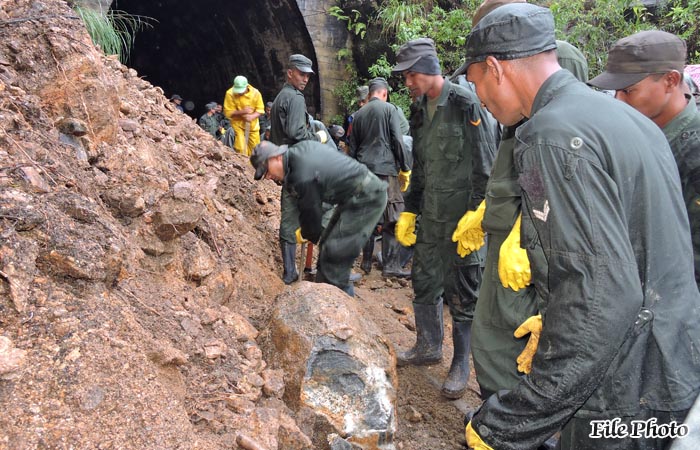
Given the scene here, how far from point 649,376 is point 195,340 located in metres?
1.92

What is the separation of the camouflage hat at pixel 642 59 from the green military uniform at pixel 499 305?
2.09 feet

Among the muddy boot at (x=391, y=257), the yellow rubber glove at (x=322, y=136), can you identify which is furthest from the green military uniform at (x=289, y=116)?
the muddy boot at (x=391, y=257)

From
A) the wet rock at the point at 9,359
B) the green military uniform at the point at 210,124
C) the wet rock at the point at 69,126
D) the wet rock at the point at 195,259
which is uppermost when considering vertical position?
the wet rock at the point at 69,126

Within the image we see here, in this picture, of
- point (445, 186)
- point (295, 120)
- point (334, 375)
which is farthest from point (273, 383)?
point (295, 120)

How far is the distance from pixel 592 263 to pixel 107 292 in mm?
1882

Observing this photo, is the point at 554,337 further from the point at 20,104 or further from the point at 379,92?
the point at 379,92

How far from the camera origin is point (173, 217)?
9.76 feet

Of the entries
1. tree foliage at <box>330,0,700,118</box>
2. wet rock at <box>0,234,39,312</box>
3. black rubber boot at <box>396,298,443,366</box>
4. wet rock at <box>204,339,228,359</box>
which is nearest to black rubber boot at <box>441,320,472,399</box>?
black rubber boot at <box>396,298,443,366</box>

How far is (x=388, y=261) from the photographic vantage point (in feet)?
19.3

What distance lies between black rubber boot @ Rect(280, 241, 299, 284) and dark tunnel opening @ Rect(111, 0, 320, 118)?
307 inches

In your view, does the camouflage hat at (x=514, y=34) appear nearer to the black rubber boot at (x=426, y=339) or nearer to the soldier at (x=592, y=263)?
the soldier at (x=592, y=263)

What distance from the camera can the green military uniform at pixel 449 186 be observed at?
322 cm

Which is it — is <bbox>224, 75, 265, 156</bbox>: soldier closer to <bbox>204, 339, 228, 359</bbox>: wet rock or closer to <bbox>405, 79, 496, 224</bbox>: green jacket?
<bbox>405, 79, 496, 224</bbox>: green jacket

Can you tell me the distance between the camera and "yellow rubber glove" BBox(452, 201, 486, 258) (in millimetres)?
2799
